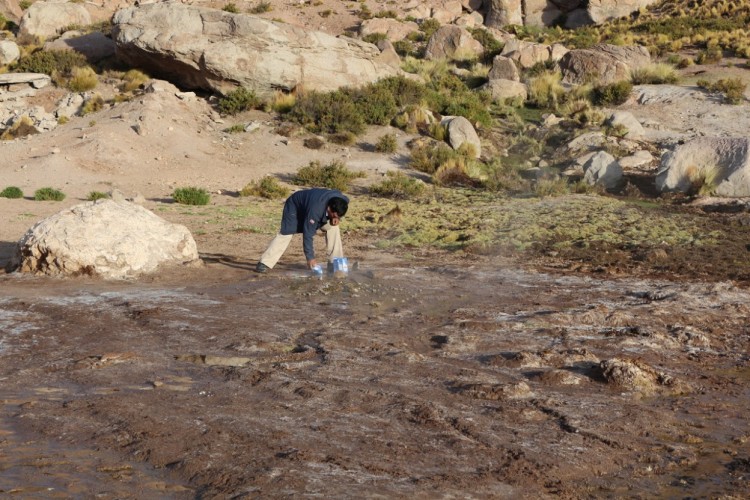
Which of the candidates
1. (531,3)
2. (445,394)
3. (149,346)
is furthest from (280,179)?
(531,3)

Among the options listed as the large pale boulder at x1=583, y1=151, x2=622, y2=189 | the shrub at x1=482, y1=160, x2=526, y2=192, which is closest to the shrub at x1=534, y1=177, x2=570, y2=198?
the shrub at x1=482, y1=160, x2=526, y2=192

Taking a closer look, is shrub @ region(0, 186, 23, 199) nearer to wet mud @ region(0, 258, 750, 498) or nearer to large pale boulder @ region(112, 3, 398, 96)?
wet mud @ region(0, 258, 750, 498)

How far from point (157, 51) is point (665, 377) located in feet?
67.8

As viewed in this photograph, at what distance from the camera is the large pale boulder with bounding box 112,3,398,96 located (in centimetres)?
2373

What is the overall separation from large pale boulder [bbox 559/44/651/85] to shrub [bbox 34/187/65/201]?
58.5ft

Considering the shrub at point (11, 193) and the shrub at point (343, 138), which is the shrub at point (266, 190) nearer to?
the shrub at point (11, 193)

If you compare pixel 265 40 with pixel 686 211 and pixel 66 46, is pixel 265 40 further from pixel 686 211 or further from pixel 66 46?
pixel 686 211

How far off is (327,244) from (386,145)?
11217mm

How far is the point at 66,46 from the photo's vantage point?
28047 millimetres

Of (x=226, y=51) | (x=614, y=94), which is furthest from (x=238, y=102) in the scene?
(x=614, y=94)

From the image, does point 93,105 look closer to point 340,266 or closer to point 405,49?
point 340,266

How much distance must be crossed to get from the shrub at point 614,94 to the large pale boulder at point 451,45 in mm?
8144

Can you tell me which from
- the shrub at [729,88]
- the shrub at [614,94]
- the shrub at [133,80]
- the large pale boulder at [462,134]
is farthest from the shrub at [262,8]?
the shrub at [729,88]

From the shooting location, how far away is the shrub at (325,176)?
17922mm
